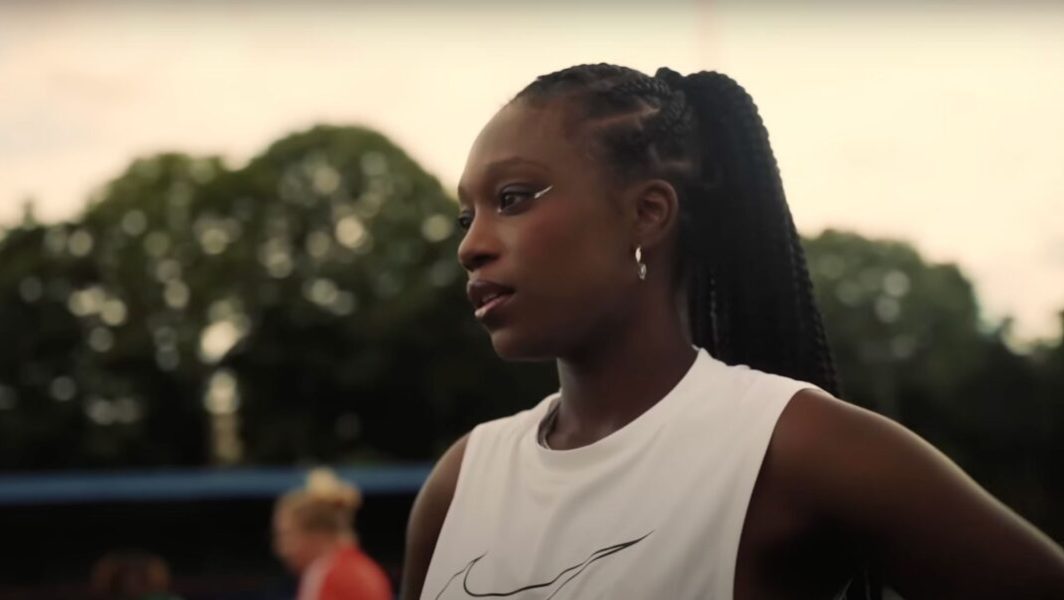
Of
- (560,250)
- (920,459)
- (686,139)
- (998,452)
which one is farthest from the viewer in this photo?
(998,452)

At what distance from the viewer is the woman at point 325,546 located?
5.39 m

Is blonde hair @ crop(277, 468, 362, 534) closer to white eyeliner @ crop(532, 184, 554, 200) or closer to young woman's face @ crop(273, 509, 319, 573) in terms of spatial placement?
young woman's face @ crop(273, 509, 319, 573)

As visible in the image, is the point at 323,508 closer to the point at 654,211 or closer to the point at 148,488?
the point at 654,211

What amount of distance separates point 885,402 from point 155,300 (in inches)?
558

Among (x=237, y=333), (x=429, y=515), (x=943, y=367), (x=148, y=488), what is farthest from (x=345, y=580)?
(x=943, y=367)

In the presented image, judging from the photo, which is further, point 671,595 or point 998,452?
point 998,452

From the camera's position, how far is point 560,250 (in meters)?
1.62

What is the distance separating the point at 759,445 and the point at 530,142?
439 millimetres

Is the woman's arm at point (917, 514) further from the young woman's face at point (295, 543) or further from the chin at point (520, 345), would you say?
the young woman's face at point (295, 543)

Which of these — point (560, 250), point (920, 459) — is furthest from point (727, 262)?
point (920, 459)

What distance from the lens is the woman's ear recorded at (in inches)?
66.9

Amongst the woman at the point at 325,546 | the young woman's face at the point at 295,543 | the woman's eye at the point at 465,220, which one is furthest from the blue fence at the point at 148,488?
the woman's eye at the point at 465,220

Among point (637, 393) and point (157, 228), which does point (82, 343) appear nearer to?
point (157, 228)

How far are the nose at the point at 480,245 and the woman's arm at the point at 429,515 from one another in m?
0.30
